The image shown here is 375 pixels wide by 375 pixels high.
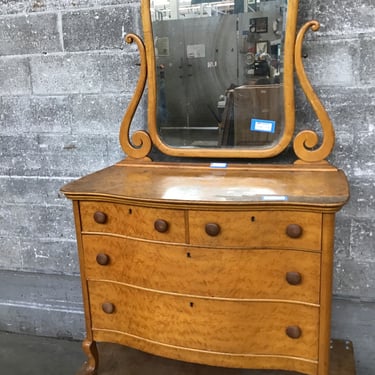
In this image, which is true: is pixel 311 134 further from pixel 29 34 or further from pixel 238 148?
pixel 29 34

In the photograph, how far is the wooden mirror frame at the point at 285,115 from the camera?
1572 millimetres

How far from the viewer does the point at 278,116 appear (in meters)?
1.66

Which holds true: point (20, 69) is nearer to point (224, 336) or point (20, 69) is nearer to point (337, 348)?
point (224, 336)

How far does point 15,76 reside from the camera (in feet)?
6.69

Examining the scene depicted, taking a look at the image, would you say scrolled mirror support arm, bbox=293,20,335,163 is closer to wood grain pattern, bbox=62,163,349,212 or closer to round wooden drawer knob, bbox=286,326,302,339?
wood grain pattern, bbox=62,163,349,212

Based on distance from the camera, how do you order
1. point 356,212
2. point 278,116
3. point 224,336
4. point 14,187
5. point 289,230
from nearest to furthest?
point 289,230, point 224,336, point 278,116, point 356,212, point 14,187

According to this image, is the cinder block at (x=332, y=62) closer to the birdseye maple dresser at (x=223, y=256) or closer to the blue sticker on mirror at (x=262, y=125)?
the birdseye maple dresser at (x=223, y=256)

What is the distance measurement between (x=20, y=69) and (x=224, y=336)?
1.45 meters

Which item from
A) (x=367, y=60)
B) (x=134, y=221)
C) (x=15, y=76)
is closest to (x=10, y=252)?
(x=15, y=76)

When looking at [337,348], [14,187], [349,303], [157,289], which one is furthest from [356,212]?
[14,187]

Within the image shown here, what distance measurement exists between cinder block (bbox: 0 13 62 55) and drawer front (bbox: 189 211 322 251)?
111 centimetres

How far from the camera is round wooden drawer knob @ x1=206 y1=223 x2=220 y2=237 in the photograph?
4.37 feet

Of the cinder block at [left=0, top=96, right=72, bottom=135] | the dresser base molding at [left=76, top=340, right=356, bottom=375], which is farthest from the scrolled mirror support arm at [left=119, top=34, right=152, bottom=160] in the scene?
the dresser base molding at [left=76, top=340, right=356, bottom=375]

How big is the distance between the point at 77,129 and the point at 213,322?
Answer: 3.53 ft
